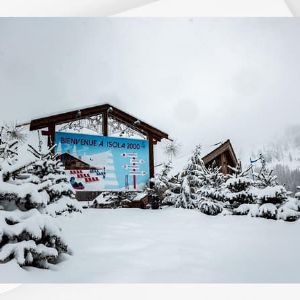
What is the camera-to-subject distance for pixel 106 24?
3.69 meters

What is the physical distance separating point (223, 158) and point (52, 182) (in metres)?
1.38

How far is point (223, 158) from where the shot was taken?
3.56m

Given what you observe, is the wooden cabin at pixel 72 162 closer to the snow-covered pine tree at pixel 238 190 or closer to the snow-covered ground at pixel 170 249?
the snow-covered ground at pixel 170 249

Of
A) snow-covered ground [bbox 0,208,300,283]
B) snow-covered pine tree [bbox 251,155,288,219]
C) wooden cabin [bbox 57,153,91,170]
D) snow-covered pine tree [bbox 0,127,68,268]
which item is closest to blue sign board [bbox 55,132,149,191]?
wooden cabin [bbox 57,153,91,170]

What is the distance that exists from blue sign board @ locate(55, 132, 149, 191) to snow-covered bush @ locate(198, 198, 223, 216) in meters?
0.50

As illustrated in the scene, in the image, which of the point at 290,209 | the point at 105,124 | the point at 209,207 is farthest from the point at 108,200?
the point at 290,209

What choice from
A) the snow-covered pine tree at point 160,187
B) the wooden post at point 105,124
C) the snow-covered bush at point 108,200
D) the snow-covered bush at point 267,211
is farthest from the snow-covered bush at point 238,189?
the wooden post at point 105,124

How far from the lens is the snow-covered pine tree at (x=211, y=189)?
11.7 ft

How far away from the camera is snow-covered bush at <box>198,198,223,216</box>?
11.6ft

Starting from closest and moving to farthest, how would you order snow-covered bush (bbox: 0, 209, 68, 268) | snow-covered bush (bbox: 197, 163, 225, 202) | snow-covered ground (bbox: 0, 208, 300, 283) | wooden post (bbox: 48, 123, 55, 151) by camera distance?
snow-covered bush (bbox: 0, 209, 68, 268), snow-covered ground (bbox: 0, 208, 300, 283), wooden post (bbox: 48, 123, 55, 151), snow-covered bush (bbox: 197, 163, 225, 202)

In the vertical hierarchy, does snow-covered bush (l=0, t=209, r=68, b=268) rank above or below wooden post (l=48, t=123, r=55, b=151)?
below

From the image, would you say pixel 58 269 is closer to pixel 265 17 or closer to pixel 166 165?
pixel 166 165

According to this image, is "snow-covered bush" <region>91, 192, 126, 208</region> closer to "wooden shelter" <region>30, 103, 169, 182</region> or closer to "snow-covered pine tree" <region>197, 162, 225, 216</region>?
"wooden shelter" <region>30, 103, 169, 182</region>
